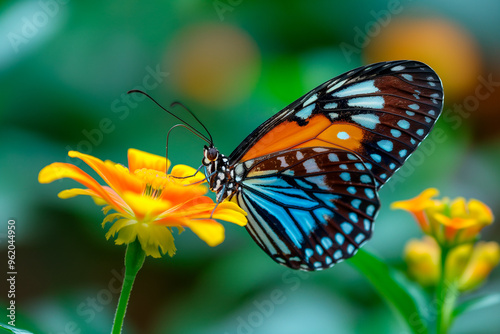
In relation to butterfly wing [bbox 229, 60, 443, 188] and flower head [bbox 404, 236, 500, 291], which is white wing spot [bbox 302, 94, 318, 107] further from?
flower head [bbox 404, 236, 500, 291]

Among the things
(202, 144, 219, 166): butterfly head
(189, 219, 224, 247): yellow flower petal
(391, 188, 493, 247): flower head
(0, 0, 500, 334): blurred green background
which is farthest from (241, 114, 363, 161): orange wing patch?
(0, 0, 500, 334): blurred green background

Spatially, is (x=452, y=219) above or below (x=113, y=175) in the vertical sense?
below

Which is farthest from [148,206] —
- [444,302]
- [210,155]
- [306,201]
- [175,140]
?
[175,140]

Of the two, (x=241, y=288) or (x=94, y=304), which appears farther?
(x=241, y=288)

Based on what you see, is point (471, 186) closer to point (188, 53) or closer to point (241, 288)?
point (241, 288)

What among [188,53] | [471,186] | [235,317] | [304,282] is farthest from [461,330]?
[188,53]

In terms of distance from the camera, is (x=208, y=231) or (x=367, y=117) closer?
(x=208, y=231)

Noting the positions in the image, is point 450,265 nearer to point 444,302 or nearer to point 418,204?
point 444,302
